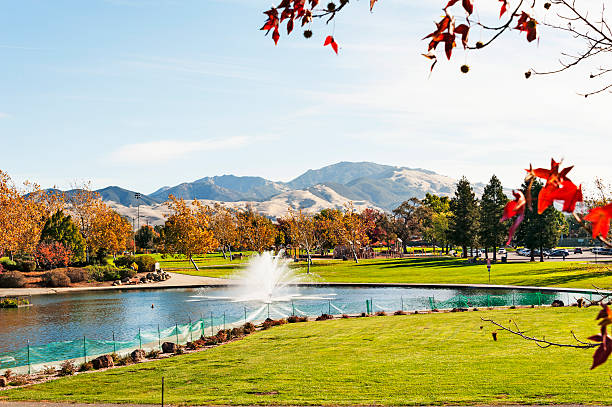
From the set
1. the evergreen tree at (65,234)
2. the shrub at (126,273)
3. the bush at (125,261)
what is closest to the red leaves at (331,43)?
the shrub at (126,273)

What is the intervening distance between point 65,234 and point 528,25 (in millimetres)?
80731

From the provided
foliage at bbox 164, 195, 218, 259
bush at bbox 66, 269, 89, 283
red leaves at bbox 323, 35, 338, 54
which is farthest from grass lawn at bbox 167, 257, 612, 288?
red leaves at bbox 323, 35, 338, 54

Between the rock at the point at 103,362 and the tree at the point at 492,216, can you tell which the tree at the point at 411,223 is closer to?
the tree at the point at 492,216

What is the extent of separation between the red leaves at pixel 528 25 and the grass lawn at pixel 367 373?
12.9 m

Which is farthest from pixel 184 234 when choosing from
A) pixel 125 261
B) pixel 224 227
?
pixel 224 227


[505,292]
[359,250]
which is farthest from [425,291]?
[359,250]

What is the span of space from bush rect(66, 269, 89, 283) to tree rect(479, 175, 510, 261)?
5396 cm

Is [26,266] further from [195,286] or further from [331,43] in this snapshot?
[331,43]

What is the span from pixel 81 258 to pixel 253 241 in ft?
99.1

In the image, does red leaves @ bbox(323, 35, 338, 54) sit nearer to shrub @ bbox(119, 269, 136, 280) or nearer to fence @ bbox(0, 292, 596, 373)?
fence @ bbox(0, 292, 596, 373)

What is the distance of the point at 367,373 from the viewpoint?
62.4 ft

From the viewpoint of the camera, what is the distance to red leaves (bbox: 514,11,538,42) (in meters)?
3.98

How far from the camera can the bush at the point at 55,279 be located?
61000 millimetres

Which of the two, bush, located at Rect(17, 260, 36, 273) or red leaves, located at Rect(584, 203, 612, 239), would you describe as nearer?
red leaves, located at Rect(584, 203, 612, 239)
